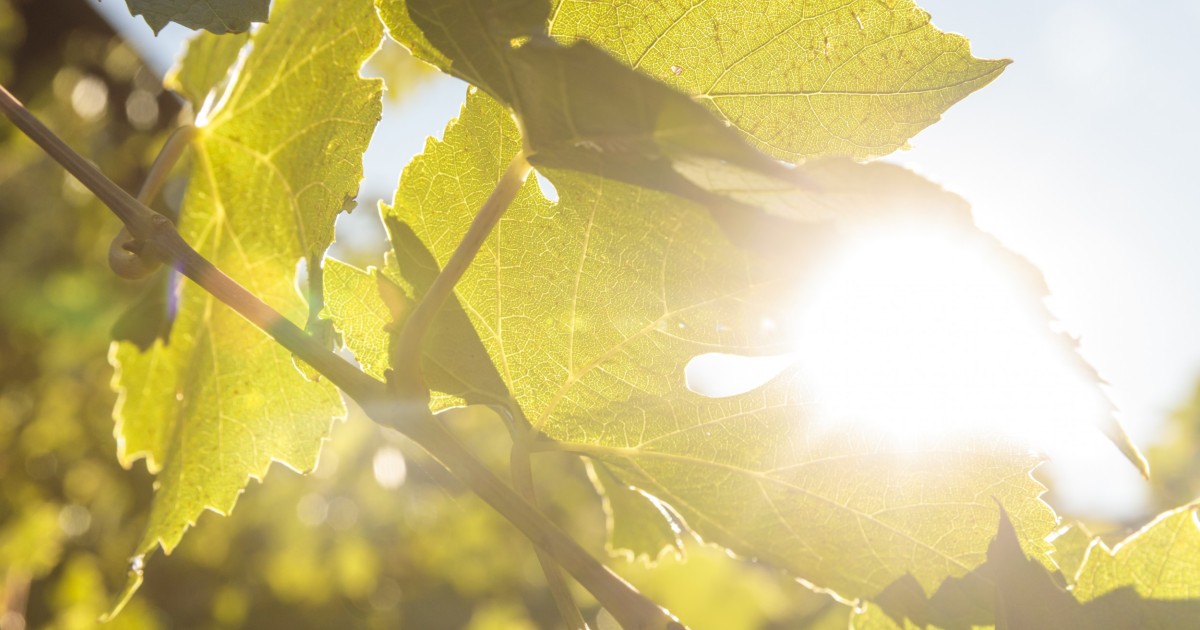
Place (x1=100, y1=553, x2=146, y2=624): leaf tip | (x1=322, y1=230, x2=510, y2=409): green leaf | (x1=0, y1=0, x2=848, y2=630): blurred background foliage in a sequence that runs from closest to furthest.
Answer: (x1=322, y1=230, x2=510, y2=409): green leaf < (x1=100, y1=553, x2=146, y2=624): leaf tip < (x1=0, y1=0, x2=848, y2=630): blurred background foliage

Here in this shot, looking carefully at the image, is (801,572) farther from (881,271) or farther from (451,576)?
(451,576)

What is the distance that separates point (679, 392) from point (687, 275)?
0.12 m

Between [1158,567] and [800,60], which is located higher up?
[800,60]

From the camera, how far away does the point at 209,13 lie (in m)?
0.66

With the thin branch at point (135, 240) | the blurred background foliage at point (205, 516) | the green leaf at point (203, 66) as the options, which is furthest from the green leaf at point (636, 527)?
the blurred background foliage at point (205, 516)

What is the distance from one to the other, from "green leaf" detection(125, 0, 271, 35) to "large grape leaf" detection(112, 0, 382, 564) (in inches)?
4.3

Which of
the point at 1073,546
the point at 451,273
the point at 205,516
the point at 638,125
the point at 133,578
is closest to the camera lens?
the point at 638,125

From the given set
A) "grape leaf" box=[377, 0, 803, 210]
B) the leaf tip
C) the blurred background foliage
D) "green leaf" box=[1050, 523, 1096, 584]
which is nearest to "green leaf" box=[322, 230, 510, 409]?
"grape leaf" box=[377, 0, 803, 210]

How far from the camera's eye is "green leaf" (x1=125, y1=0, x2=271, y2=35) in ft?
2.15

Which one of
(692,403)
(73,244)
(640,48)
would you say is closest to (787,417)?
(692,403)

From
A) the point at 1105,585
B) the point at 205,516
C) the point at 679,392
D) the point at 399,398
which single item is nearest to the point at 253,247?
the point at 399,398

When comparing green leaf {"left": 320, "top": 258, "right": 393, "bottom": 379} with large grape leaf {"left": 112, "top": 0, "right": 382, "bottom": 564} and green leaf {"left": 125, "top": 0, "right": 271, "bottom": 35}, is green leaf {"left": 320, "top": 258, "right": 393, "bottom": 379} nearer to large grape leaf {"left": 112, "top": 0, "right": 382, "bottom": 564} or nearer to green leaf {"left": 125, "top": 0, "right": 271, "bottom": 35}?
large grape leaf {"left": 112, "top": 0, "right": 382, "bottom": 564}

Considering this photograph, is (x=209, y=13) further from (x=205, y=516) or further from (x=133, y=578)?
(x=205, y=516)

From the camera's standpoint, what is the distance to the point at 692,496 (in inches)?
29.5
